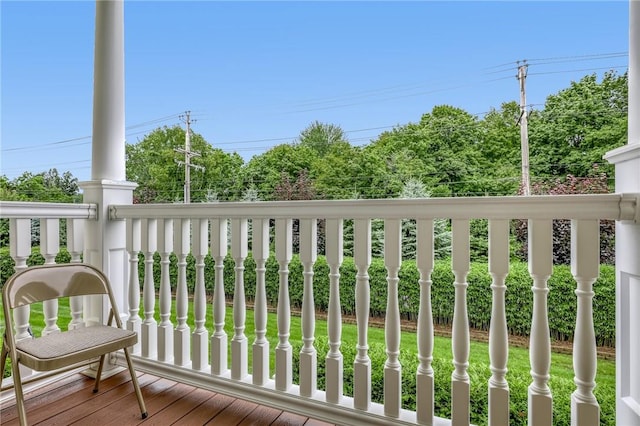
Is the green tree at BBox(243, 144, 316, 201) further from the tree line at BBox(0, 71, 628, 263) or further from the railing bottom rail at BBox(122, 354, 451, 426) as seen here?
the railing bottom rail at BBox(122, 354, 451, 426)

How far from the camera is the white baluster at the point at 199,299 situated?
1.79 meters

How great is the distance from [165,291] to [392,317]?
1.25m

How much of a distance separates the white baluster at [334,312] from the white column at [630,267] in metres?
0.96

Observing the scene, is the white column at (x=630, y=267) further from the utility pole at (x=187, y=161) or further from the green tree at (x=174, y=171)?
the utility pole at (x=187, y=161)

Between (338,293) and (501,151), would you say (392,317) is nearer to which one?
(338,293)

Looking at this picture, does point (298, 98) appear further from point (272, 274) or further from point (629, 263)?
point (629, 263)

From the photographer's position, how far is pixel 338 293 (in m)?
1.49

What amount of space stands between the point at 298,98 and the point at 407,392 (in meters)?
2.03

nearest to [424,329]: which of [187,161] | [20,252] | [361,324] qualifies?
[361,324]

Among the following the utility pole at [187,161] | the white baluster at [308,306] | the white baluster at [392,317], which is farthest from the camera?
the utility pole at [187,161]

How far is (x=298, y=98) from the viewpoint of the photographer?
2.48 meters

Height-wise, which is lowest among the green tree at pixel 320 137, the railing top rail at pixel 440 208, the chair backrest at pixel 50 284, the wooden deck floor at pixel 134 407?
the wooden deck floor at pixel 134 407

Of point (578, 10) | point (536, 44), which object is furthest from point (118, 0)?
point (578, 10)

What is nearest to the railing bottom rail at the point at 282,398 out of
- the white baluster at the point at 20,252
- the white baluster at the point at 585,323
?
the white baluster at the point at 585,323
